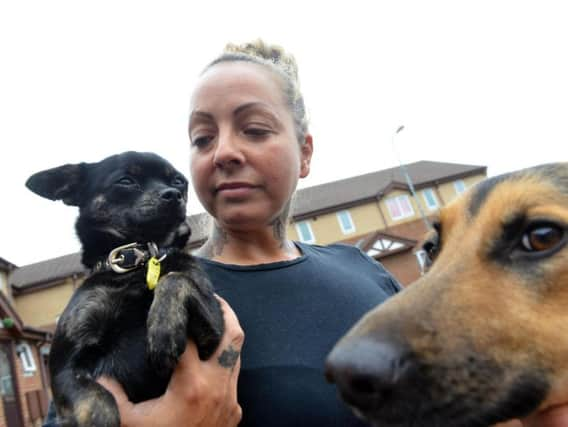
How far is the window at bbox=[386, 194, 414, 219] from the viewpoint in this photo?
34656 millimetres

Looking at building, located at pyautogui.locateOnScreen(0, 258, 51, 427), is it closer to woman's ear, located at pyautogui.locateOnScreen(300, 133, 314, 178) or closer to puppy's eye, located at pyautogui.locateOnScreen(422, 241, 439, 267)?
woman's ear, located at pyautogui.locateOnScreen(300, 133, 314, 178)

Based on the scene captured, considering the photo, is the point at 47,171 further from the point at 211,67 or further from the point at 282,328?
the point at 282,328

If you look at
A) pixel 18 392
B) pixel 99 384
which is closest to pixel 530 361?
pixel 99 384

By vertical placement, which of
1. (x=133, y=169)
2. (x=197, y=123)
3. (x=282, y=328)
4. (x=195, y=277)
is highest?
(x=133, y=169)

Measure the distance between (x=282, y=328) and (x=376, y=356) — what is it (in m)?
1.13

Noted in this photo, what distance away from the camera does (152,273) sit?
2.84m

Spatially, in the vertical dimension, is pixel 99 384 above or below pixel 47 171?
below

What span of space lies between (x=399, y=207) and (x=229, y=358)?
33935 millimetres

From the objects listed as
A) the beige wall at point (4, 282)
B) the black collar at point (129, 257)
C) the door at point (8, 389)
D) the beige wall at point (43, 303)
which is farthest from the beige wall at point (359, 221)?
the black collar at point (129, 257)

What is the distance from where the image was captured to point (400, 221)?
34344 mm

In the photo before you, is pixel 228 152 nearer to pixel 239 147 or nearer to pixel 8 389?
pixel 239 147

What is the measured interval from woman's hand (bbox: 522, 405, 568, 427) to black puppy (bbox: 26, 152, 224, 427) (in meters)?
1.58

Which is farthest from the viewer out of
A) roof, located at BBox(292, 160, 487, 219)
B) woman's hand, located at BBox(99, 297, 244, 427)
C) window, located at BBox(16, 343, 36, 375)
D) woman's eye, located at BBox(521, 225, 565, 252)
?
roof, located at BBox(292, 160, 487, 219)

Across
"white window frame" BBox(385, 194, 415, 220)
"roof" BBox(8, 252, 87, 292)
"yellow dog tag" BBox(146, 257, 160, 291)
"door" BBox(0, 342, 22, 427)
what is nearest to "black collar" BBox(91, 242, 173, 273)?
"yellow dog tag" BBox(146, 257, 160, 291)
